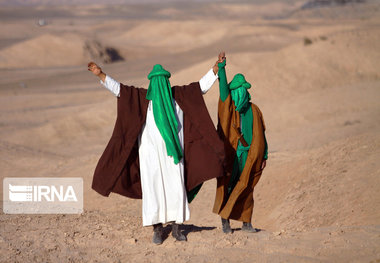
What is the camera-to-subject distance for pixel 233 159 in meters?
5.92

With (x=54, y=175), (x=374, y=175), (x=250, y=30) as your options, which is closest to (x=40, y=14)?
(x=250, y=30)

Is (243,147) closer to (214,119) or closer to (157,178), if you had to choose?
(157,178)

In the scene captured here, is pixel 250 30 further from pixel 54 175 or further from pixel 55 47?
pixel 54 175

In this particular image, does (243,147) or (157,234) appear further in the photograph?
(243,147)

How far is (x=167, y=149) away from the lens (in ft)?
17.1

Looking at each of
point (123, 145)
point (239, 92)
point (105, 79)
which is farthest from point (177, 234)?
point (105, 79)

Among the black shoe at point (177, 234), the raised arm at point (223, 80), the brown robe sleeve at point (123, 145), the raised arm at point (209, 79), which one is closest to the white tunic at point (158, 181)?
the brown robe sleeve at point (123, 145)

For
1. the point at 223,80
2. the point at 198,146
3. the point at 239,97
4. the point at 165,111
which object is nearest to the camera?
the point at 165,111

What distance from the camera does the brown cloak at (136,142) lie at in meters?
5.34

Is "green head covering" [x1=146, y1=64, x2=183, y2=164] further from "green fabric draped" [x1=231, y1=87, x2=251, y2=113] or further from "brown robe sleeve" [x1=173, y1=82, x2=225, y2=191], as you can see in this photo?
"green fabric draped" [x1=231, y1=87, x2=251, y2=113]

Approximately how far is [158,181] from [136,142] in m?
0.47

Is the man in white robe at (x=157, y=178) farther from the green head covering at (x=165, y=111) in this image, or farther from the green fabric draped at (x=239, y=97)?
the green fabric draped at (x=239, y=97)

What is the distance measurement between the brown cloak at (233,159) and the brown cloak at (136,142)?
0.35 m

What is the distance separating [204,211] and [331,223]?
7.77ft
